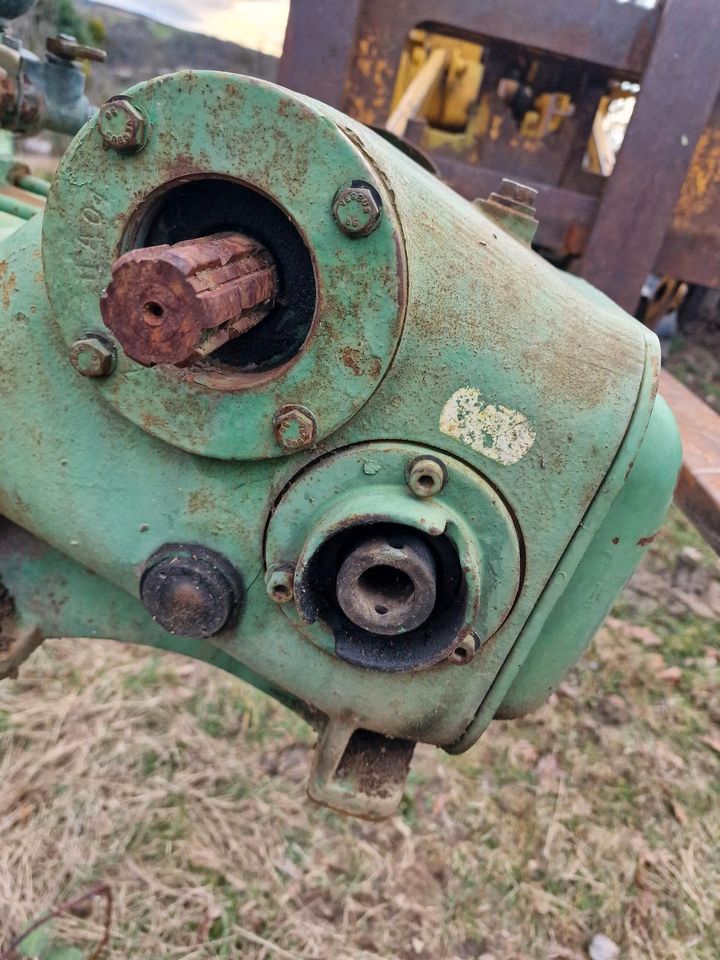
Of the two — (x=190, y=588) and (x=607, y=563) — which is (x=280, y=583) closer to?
(x=190, y=588)

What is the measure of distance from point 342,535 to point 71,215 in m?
0.50

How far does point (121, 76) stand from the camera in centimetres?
887

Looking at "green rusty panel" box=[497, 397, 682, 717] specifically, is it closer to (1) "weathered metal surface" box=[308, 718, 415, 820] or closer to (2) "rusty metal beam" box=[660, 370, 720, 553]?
(1) "weathered metal surface" box=[308, 718, 415, 820]

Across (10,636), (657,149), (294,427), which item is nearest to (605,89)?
(657,149)

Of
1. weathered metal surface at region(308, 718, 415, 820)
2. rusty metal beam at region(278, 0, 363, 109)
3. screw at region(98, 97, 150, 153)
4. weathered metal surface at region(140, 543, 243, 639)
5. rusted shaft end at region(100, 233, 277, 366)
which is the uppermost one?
rusty metal beam at region(278, 0, 363, 109)

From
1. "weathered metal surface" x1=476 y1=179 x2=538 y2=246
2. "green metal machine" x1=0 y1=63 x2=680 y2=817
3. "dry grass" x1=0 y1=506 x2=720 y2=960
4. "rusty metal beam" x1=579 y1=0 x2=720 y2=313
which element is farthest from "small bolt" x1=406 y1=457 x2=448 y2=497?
"rusty metal beam" x1=579 y1=0 x2=720 y2=313

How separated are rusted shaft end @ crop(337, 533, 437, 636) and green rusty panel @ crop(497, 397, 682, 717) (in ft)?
0.81

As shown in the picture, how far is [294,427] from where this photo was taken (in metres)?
0.85

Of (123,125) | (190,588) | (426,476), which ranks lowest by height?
(190,588)

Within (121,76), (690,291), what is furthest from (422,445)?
(121,76)

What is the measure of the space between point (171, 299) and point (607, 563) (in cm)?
68

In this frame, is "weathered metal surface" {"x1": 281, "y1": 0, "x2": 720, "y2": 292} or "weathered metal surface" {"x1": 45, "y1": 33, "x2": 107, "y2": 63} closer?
"weathered metal surface" {"x1": 45, "y1": 33, "x2": 107, "y2": 63}

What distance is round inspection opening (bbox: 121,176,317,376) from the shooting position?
844 millimetres

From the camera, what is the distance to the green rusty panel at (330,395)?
0.78m
